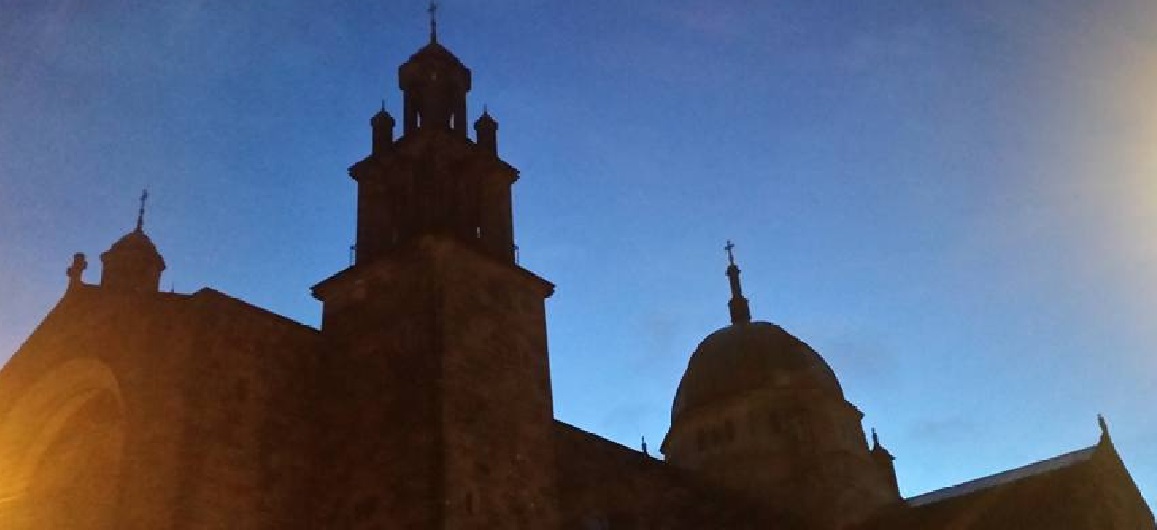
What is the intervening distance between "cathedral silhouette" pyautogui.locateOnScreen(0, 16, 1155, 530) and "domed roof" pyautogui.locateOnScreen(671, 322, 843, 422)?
9.12 m

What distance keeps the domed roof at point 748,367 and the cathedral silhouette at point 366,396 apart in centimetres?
912

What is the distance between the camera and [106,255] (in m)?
32.8

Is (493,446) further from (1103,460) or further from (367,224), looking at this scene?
(1103,460)

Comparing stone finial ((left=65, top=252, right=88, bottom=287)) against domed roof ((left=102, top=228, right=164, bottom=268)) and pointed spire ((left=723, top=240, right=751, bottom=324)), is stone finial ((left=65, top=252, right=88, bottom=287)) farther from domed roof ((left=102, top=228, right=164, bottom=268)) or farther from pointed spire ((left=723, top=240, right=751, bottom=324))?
pointed spire ((left=723, top=240, right=751, bottom=324))

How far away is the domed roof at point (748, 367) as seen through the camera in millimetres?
39156

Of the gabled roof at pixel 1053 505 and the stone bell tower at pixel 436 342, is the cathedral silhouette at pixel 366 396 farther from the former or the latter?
the gabled roof at pixel 1053 505

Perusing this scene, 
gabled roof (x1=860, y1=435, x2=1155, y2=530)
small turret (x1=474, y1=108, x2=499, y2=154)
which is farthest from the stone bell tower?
gabled roof (x1=860, y1=435, x2=1155, y2=530)

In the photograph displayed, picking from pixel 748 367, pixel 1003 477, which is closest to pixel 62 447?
pixel 748 367

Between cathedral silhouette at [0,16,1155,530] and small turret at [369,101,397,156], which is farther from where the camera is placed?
small turret at [369,101,397,156]

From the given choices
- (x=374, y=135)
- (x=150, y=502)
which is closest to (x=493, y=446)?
(x=150, y=502)

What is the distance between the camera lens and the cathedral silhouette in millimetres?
20938

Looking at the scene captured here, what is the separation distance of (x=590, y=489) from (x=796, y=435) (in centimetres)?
1341

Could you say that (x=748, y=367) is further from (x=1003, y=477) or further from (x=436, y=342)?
(x=436, y=342)

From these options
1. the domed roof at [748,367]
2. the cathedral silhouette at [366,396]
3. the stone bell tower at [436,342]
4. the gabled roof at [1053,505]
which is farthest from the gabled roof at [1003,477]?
the stone bell tower at [436,342]
